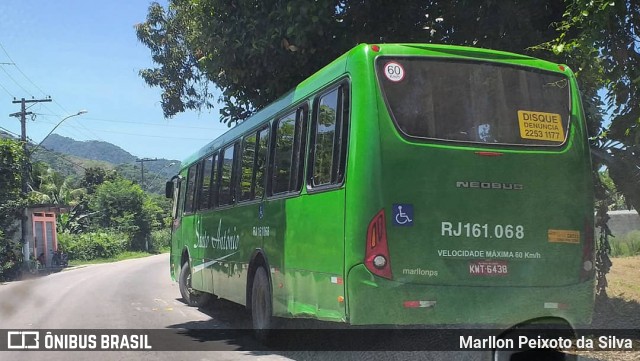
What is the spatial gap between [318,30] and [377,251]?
4759mm

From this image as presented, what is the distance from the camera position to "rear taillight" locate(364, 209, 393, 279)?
510cm

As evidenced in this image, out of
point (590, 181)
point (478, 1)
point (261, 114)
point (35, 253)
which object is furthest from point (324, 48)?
point (35, 253)

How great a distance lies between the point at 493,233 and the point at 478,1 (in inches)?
186

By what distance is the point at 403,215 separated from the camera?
5191 millimetres

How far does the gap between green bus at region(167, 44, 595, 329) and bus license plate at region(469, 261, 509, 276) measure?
0.04 ft

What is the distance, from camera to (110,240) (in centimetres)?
4966

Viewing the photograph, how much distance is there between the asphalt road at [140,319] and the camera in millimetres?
7344

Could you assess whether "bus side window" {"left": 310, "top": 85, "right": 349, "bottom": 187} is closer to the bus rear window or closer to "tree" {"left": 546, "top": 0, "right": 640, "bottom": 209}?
the bus rear window

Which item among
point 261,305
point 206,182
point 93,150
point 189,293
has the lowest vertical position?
point 189,293

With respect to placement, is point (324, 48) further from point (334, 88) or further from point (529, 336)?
point (529, 336)

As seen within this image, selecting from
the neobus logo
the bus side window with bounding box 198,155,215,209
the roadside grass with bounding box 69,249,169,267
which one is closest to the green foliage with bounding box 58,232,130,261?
→ the roadside grass with bounding box 69,249,169,267

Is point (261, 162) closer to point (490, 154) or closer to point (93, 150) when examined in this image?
point (490, 154)

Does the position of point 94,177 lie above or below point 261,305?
above

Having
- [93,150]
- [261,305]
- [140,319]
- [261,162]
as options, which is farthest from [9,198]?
[93,150]
